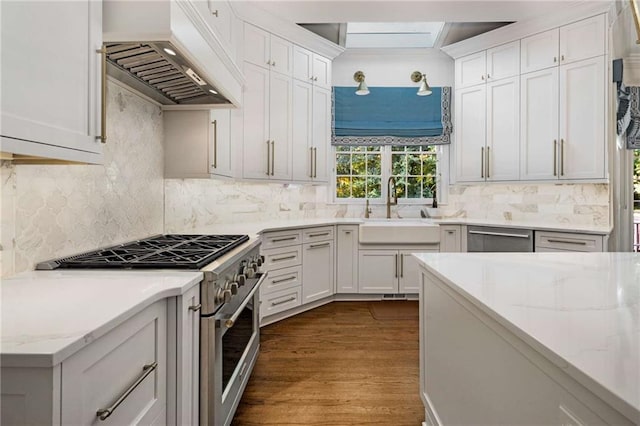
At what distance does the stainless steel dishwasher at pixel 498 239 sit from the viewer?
3.29 meters

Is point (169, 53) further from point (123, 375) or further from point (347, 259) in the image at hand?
point (347, 259)

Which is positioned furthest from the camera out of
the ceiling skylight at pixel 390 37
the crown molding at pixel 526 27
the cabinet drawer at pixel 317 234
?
the ceiling skylight at pixel 390 37

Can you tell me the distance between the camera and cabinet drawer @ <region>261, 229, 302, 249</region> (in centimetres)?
315

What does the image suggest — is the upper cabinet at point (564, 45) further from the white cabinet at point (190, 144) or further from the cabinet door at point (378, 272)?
the white cabinet at point (190, 144)

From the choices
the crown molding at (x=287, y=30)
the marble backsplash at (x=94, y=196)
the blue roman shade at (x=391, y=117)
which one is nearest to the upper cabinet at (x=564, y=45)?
the blue roman shade at (x=391, y=117)

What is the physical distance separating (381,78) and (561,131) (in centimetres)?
207

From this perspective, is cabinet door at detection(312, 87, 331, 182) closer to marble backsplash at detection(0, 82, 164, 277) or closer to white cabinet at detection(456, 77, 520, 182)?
white cabinet at detection(456, 77, 520, 182)

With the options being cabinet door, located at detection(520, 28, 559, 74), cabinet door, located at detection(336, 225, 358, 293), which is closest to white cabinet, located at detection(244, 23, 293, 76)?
cabinet door, located at detection(336, 225, 358, 293)

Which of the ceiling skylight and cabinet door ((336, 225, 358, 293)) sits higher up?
the ceiling skylight

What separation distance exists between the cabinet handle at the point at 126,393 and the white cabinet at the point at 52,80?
621 millimetres

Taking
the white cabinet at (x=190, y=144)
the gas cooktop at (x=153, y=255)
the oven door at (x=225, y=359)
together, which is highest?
the white cabinet at (x=190, y=144)

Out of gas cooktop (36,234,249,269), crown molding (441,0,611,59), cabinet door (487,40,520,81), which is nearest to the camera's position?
gas cooktop (36,234,249,269)

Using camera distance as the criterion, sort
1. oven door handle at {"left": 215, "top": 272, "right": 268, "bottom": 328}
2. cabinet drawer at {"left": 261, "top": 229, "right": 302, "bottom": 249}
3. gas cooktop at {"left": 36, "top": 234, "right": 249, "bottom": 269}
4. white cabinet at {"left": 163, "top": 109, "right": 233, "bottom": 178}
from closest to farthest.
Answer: gas cooktop at {"left": 36, "top": 234, "right": 249, "bottom": 269}, oven door handle at {"left": 215, "top": 272, "right": 268, "bottom": 328}, white cabinet at {"left": 163, "top": 109, "right": 233, "bottom": 178}, cabinet drawer at {"left": 261, "top": 229, "right": 302, "bottom": 249}

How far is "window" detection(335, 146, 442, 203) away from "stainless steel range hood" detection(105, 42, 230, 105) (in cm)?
256
